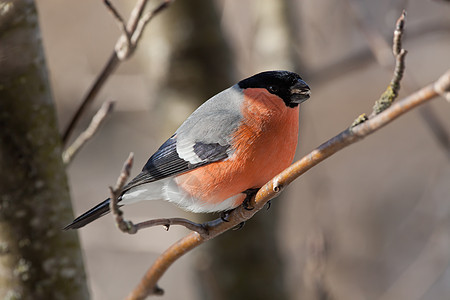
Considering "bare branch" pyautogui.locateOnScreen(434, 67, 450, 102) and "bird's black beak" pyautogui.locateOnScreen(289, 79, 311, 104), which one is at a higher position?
"bare branch" pyautogui.locateOnScreen(434, 67, 450, 102)

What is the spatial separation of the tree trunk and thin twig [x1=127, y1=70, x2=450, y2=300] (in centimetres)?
28

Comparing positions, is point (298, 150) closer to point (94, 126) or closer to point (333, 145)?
point (94, 126)

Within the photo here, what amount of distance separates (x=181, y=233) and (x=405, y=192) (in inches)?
167

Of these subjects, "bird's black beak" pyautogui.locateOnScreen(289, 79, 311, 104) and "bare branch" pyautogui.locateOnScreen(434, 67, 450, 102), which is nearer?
"bare branch" pyautogui.locateOnScreen(434, 67, 450, 102)

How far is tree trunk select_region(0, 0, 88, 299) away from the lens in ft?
5.74

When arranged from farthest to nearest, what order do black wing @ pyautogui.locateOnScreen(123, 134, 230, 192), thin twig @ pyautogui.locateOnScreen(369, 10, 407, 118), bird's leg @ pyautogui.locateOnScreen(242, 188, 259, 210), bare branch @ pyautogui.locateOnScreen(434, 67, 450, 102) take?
black wing @ pyautogui.locateOnScreen(123, 134, 230, 192)
bird's leg @ pyautogui.locateOnScreen(242, 188, 259, 210)
thin twig @ pyautogui.locateOnScreen(369, 10, 407, 118)
bare branch @ pyautogui.locateOnScreen(434, 67, 450, 102)

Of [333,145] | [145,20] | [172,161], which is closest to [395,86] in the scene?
[333,145]

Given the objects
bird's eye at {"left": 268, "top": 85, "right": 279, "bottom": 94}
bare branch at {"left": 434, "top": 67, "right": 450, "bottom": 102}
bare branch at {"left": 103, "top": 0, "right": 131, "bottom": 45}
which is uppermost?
bare branch at {"left": 434, "top": 67, "right": 450, "bottom": 102}

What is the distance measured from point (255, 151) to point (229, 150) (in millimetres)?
126

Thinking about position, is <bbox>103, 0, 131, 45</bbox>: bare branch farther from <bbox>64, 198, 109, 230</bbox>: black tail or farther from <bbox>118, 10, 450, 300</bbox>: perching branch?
<bbox>118, 10, 450, 300</bbox>: perching branch

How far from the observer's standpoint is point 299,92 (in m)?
1.70

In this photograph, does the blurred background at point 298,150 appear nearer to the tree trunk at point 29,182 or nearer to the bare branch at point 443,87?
the tree trunk at point 29,182

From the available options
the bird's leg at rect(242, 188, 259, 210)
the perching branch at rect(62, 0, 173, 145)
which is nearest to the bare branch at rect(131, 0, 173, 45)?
the perching branch at rect(62, 0, 173, 145)

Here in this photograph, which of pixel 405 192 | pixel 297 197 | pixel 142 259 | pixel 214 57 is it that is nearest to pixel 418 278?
pixel 405 192
